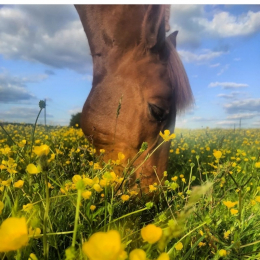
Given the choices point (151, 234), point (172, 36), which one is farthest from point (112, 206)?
point (172, 36)

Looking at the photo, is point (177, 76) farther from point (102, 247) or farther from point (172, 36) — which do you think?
point (102, 247)

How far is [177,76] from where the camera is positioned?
1.27 meters

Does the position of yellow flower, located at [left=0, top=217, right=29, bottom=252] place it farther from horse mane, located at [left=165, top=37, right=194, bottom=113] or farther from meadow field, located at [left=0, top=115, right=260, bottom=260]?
horse mane, located at [left=165, top=37, right=194, bottom=113]

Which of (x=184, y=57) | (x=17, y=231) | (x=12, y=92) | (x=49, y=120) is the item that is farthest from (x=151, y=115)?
(x=17, y=231)

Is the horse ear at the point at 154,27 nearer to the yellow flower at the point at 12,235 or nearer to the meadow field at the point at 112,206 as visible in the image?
the meadow field at the point at 112,206

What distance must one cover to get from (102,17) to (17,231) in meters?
1.17

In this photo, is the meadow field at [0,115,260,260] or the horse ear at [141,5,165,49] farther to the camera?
the horse ear at [141,5,165,49]

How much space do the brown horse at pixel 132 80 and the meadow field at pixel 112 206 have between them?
12cm

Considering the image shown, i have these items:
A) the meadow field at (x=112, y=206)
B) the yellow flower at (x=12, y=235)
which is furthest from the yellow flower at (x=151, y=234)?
the yellow flower at (x=12, y=235)

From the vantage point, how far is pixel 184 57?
49.1 inches

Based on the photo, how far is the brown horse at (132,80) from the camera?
122 cm

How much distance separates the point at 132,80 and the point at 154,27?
0.80 feet

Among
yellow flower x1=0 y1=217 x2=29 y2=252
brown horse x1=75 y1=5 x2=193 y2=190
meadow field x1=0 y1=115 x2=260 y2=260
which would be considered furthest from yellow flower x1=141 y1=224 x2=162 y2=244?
brown horse x1=75 y1=5 x2=193 y2=190

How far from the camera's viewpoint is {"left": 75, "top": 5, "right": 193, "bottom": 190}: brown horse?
1.22m
